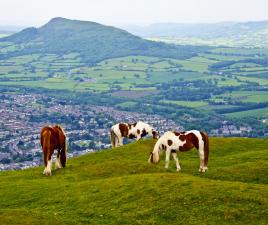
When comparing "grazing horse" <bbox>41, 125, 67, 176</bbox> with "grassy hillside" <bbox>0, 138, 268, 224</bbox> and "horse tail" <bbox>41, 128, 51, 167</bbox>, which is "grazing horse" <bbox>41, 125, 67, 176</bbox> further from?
"grassy hillside" <bbox>0, 138, 268, 224</bbox>

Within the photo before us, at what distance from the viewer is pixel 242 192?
28094mm

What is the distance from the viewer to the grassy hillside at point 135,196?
25703mm

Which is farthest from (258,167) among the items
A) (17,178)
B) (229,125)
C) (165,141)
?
(229,125)

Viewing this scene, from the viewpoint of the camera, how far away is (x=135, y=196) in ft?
95.9

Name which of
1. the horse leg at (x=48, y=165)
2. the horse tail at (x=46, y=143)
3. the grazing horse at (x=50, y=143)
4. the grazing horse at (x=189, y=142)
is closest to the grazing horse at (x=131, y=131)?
the grazing horse at (x=50, y=143)

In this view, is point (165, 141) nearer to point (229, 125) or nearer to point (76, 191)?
point (76, 191)

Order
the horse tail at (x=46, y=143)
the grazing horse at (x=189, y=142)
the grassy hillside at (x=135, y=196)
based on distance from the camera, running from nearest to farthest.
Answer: the grassy hillside at (x=135, y=196) < the grazing horse at (x=189, y=142) < the horse tail at (x=46, y=143)

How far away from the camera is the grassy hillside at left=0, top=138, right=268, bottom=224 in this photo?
2570 centimetres

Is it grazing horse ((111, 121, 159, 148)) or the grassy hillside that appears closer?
the grassy hillside

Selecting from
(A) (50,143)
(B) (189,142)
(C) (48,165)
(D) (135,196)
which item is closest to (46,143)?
(A) (50,143)

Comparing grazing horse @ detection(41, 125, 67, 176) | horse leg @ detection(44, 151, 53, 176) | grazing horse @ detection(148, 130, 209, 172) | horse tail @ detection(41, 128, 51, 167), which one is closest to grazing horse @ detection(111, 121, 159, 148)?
grazing horse @ detection(41, 125, 67, 176)

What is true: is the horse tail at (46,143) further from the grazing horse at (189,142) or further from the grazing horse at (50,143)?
the grazing horse at (189,142)

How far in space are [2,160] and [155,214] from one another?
332ft

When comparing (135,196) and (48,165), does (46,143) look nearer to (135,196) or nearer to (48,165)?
(48,165)
